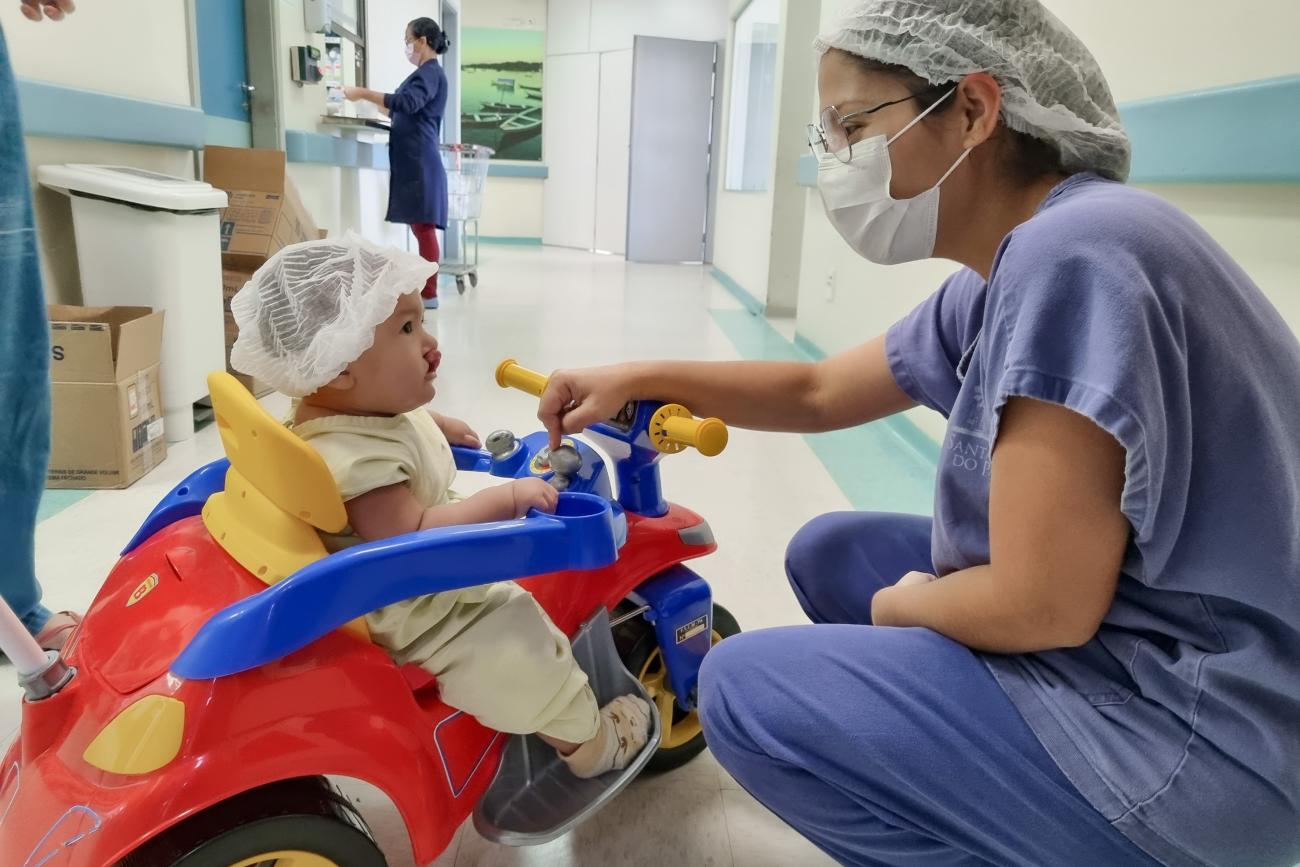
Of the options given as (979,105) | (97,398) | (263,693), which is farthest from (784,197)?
(263,693)

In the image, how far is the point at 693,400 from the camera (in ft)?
4.05

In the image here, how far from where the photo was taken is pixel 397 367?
1021 millimetres

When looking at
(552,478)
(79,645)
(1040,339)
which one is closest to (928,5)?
(1040,339)

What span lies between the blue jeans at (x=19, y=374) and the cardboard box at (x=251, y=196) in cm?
205

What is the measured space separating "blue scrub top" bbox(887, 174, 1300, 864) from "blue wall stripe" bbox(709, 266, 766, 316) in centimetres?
521

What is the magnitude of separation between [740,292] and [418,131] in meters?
2.72

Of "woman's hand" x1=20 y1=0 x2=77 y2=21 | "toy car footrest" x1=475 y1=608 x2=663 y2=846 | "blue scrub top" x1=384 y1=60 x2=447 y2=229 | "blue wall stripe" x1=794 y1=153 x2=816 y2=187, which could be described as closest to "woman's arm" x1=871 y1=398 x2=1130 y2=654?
"toy car footrest" x1=475 y1=608 x2=663 y2=846

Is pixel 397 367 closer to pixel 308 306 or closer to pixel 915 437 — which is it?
pixel 308 306

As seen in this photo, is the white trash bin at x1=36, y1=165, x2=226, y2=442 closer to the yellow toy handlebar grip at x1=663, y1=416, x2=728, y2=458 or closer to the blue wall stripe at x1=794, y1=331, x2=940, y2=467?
the yellow toy handlebar grip at x1=663, y1=416, x2=728, y2=458

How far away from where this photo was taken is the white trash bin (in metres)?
2.43

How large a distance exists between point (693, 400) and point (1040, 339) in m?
0.58

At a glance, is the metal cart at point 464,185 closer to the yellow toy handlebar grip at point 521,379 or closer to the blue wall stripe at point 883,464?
the blue wall stripe at point 883,464

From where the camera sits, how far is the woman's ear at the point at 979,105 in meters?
0.89

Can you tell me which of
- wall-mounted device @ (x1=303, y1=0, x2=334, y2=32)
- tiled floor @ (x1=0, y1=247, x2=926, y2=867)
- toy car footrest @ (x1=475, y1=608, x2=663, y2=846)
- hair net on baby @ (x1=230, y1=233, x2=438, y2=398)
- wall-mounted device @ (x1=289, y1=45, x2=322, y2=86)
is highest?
wall-mounted device @ (x1=303, y1=0, x2=334, y2=32)
